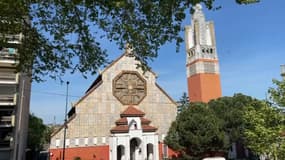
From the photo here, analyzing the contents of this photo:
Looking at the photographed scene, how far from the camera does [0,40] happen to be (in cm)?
924

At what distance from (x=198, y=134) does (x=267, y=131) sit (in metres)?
17.9

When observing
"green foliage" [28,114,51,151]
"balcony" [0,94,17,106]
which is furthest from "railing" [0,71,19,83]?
"green foliage" [28,114,51,151]

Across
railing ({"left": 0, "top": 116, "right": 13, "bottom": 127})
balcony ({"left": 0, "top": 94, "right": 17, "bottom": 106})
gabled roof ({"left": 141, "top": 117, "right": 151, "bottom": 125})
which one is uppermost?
balcony ({"left": 0, "top": 94, "right": 17, "bottom": 106})

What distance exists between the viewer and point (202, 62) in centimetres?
7931

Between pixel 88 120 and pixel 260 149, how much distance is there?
26.6m

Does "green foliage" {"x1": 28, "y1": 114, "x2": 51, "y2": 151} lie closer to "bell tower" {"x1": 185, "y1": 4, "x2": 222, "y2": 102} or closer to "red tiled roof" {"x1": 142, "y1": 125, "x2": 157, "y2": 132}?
"red tiled roof" {"x1": 142, "y1": 125, "x2": 157, "y2": 132}

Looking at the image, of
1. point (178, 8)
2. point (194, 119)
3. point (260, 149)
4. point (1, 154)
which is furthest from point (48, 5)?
point (194, 119)

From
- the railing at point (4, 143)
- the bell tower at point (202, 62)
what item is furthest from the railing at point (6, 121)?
the bell tower at point (202, 62)

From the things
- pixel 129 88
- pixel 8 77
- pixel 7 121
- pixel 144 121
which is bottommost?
pixel 7 121

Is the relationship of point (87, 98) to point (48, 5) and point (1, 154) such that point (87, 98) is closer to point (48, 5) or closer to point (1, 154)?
point (1, 154)

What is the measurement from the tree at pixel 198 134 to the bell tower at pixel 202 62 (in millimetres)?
40125

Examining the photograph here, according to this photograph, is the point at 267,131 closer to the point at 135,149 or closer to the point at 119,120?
the point at 119,120

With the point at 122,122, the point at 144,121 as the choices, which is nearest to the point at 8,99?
the point at 122,122

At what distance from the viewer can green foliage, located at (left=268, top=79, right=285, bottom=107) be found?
1719cm
